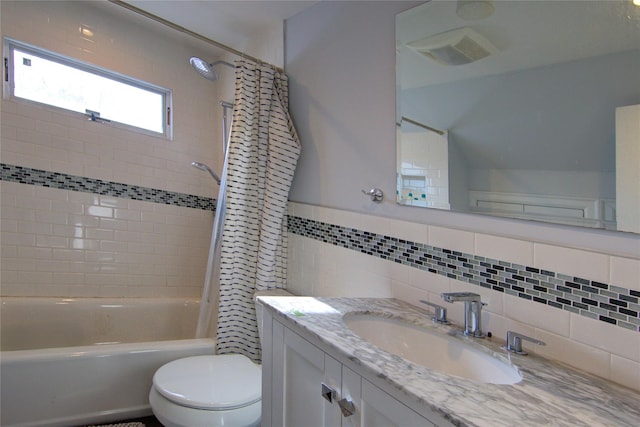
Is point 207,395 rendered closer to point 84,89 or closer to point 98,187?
point 98,187

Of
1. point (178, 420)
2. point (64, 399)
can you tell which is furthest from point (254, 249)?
point (64, 399)

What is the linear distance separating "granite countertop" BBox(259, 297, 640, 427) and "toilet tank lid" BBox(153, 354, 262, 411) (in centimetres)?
61

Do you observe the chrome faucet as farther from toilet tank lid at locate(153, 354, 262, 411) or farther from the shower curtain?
the shower curtain

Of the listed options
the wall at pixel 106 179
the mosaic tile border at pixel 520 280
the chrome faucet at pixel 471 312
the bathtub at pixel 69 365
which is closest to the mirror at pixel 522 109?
the mosaic tile border at pixel 520 280

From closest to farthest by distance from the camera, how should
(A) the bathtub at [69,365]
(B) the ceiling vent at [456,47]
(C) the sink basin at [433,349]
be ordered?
1. (C) the sink basin at [433,349]
2. (B) the ceiling vent at [456,47]
3. (A) the bathtub at [69,365]

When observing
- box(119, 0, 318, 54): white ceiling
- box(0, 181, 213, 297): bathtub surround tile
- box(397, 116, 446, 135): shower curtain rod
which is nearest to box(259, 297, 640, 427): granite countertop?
box(397, 116, 446, 135): shower curtain rod

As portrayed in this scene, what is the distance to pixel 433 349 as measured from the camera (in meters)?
1.24

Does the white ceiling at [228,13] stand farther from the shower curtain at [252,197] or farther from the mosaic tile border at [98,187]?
the mosaic tile border at [98,187]

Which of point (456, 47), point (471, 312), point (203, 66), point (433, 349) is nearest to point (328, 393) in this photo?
point (433, 349)

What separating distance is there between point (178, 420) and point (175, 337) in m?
1.36

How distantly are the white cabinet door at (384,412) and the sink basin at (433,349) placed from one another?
1.02 feet

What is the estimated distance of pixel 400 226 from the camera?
157 centimetres

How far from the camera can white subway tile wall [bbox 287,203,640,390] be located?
942mm

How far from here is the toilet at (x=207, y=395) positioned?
4.83 ft
